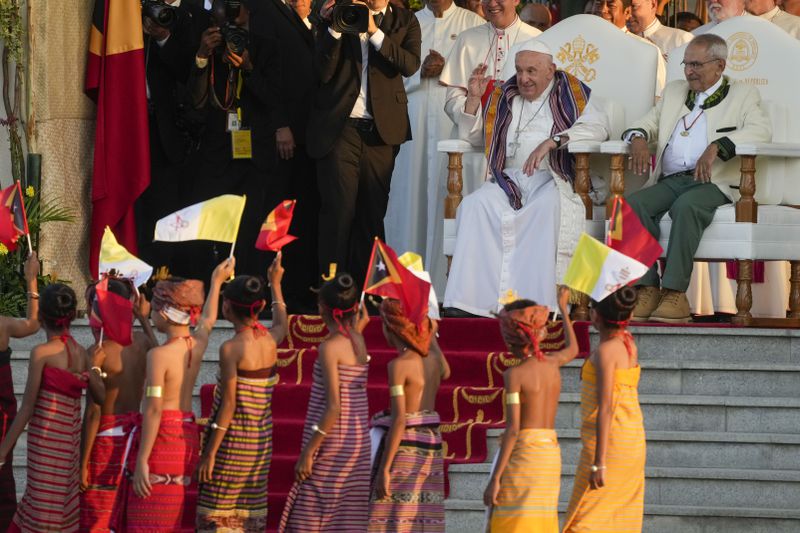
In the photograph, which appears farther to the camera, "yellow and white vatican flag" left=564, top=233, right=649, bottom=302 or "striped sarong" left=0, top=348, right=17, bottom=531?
"striped sarong" left=0, top=348, right=17, bottom=531

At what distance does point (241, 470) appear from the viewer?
698 centimetres

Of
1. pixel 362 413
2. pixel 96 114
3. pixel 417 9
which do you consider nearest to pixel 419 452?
pixel 362 413

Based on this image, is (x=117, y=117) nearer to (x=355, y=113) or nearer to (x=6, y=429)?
(x=355, y=113)

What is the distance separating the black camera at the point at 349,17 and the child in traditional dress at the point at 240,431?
119 inches

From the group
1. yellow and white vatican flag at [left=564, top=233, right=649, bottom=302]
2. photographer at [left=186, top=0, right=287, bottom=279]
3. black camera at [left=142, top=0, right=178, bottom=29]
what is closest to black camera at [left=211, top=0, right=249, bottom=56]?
photographer at [left=186, top=0, right=287, bottom=279]

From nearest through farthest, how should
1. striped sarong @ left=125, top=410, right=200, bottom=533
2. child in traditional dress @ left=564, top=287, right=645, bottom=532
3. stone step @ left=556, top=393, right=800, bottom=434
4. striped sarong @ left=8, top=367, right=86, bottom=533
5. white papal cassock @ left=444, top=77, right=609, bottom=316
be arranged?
child in traditional dress @ left=564, top=287, right=645, bottom=532 → striped sarong @ left=125, top=410, right=200, bottom=533 → striped sarong @ left=8, top=367, right=86, bottom=533 → stone step @ left=556, top=393, right=800, bottom=434 → white papal cassock @ left=444, top=77, right=609, bottom=316

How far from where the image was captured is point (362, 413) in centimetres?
708

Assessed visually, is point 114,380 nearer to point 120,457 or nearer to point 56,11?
A: point 120,457

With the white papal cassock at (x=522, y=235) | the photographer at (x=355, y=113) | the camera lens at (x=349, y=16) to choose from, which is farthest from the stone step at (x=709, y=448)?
the camera lens at (x=349, y=16)

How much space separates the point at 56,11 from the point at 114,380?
3.28 meters

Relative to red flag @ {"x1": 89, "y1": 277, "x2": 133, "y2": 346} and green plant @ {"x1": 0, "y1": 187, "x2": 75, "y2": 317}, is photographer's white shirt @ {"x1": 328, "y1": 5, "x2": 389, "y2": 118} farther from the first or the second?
red flag @ {"x1": 89, "y1": 277, "x2": 133, "y2": 346}

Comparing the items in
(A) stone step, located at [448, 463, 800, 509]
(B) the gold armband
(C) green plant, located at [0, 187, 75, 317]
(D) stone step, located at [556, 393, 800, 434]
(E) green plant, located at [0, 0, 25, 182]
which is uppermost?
(E) green plant, located at [0, 0, 25, 182]

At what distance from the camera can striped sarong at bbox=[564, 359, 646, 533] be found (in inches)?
268

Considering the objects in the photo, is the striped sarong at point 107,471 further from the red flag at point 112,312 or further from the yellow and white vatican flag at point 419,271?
the yellow and white vatican flag at point 419,271
